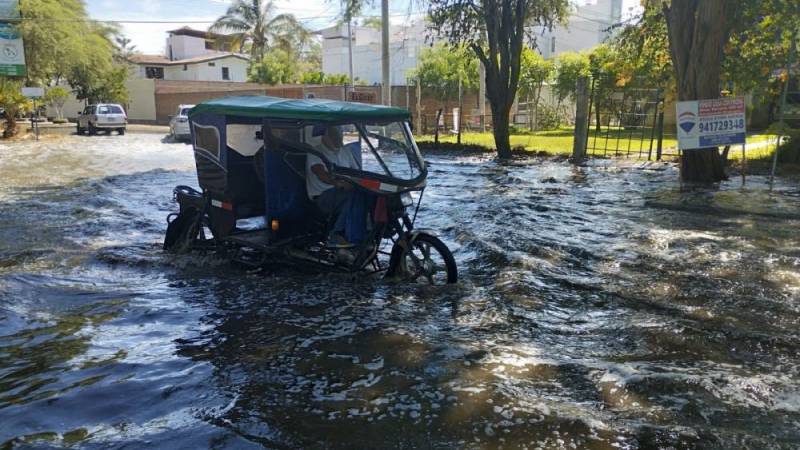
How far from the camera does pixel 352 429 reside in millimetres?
4227

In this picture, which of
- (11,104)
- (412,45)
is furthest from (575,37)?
(11,104)

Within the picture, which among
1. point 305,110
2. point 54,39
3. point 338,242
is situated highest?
point 54,39

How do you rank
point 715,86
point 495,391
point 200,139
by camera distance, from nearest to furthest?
point 495,391 → point 200,139 → point 715,86

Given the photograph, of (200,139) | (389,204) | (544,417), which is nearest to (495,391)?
(544,417)

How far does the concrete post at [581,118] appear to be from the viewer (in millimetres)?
21422

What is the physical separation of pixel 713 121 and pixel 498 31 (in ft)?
36.8

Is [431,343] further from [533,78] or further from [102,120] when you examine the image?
[533,78]

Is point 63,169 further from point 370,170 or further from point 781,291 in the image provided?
point 781,291

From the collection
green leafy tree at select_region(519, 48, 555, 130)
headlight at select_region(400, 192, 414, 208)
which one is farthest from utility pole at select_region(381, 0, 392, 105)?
headlight at select_region(400, 192, 414, 208)

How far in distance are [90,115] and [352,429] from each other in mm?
38115

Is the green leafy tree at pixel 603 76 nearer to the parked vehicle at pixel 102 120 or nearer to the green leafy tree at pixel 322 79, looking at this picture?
the green leafy tree at pixel 322 79

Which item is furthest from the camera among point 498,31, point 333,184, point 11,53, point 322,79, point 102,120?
point 322,79

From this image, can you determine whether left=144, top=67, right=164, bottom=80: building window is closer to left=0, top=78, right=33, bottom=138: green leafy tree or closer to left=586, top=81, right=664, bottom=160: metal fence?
left=0, top=78, right=33, bottom=138: green leafy tree

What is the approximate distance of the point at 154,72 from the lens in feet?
224
